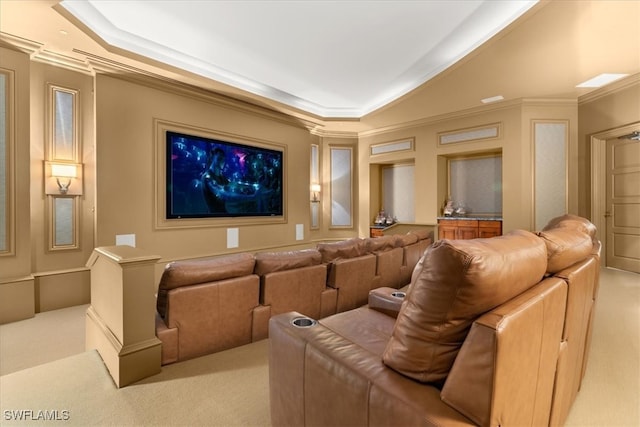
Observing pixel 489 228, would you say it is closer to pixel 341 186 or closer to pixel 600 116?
pixel 600 116

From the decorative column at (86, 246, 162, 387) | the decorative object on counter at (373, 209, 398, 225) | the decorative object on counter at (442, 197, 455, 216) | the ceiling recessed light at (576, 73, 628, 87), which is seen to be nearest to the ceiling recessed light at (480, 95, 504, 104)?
the ceiling recessed light at (576, 73, 628, 87)

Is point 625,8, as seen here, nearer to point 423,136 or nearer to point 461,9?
point 461,9

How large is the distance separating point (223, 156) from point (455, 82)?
3658 millimetres

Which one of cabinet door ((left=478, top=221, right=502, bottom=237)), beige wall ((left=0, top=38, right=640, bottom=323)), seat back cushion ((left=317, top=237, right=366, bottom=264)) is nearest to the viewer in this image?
seat back cushion ((left=317, top=237, right=366, bottom=264))

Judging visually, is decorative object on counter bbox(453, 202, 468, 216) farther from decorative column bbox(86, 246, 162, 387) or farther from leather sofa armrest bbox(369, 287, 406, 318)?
decorative column bbox(86, 246, 162, 387)

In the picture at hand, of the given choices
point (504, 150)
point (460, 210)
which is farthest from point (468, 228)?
point (504, 150)

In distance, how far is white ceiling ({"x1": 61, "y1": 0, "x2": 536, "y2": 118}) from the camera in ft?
10.1

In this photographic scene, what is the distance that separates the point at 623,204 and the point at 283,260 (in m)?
5.59

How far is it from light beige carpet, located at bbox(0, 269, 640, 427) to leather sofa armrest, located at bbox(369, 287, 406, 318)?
842mm

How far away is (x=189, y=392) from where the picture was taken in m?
1.78

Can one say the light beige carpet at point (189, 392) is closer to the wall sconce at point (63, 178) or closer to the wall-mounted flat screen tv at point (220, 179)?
the wall sconce at point (63, 178)

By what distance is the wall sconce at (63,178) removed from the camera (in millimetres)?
3512

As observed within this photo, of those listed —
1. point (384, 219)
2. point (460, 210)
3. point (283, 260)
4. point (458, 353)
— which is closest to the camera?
point (458, 353)

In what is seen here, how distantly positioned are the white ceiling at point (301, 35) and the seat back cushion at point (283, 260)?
2448 mm
